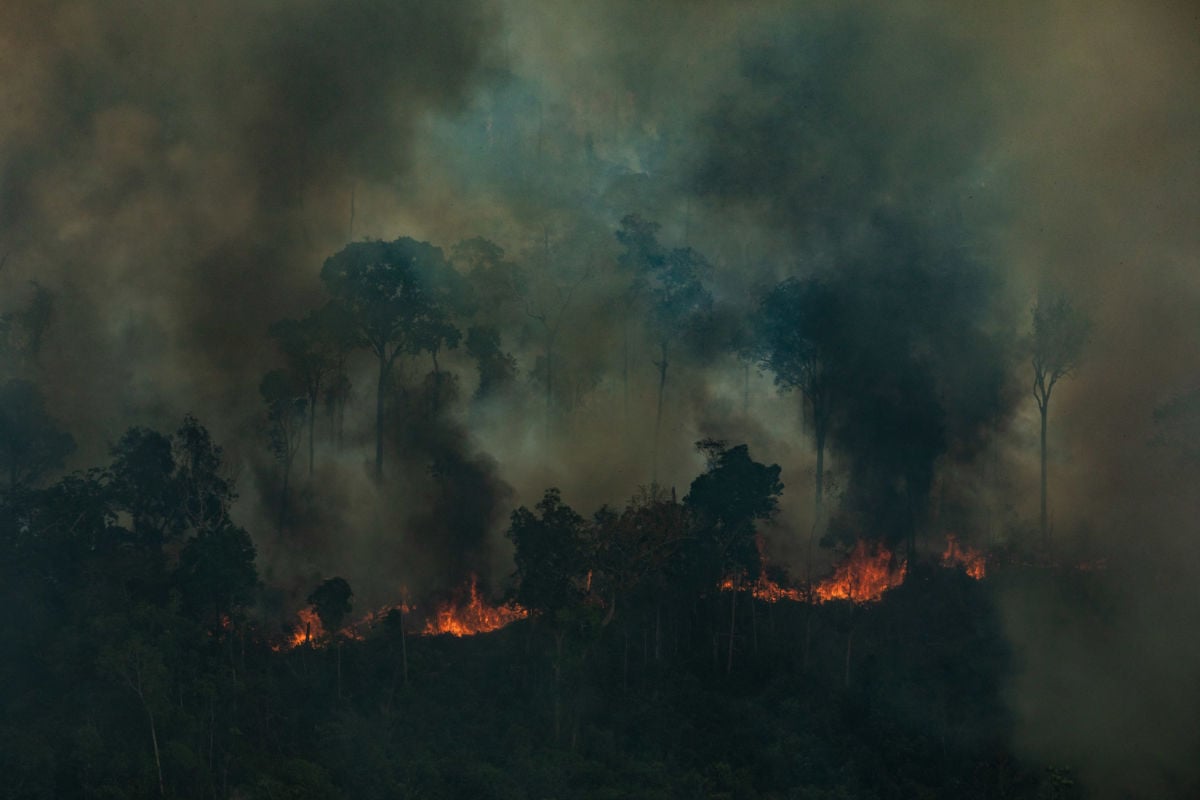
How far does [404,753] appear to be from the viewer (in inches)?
2398

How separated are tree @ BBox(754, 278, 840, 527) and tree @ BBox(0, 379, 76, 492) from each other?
49.5 m

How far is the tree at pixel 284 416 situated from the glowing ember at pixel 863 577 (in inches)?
1471

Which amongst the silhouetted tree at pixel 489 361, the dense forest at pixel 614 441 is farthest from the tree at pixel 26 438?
the silhouetted tree at pixel 489 361

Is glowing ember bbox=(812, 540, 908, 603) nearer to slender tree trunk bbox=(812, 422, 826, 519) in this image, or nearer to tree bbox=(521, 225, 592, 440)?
slender tree trunk bbox=(812, 422, 826, 519)

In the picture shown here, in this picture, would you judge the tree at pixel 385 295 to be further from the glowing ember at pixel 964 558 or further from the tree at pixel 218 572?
the glowing ember at pixel 964 558

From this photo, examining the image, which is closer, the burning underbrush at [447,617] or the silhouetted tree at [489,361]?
the burning underbrush at [447,617]

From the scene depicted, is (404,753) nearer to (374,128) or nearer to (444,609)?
(444,609)

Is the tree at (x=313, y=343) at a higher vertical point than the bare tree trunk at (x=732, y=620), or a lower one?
higher

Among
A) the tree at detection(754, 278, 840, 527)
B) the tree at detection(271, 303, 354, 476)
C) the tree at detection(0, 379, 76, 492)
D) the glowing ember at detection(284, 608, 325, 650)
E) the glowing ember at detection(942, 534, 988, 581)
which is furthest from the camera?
the tree at detection(754, 278, 840, 527)

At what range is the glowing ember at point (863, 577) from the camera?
78.6 m

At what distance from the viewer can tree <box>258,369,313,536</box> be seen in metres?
83.8

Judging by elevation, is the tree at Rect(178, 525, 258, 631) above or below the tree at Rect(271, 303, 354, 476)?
below

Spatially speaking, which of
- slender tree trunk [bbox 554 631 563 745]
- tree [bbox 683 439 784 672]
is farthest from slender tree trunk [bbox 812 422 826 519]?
slender tree trunk [bbox 554 631 563 745]

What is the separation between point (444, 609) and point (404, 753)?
15.0 meters
